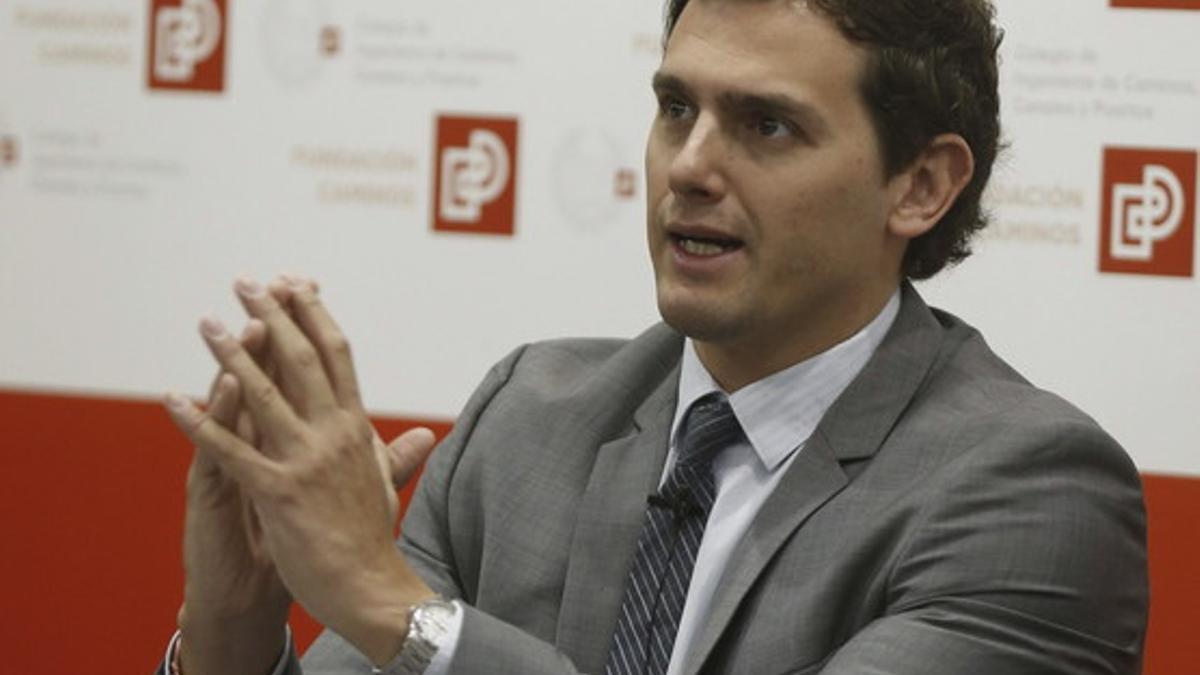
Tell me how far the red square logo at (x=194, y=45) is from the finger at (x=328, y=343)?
2.40 m

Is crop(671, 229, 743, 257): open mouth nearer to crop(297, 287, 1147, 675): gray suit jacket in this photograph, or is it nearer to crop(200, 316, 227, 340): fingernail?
crop(297, 287, 1147, 675): gray suit jacket

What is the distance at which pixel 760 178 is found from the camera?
8.40ft

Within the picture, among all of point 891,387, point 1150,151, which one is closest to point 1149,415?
point 1150,151

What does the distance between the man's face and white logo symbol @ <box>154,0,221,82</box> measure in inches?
81.1

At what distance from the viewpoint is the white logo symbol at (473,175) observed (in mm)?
4285

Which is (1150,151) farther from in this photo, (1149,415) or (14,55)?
(14,55)

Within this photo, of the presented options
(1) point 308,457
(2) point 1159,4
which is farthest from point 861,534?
(2) point 1159,4

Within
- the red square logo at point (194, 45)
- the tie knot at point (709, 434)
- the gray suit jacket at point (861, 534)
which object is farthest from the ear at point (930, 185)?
the red square logo at point (194, 45)

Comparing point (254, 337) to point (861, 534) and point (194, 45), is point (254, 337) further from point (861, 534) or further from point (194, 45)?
point (194, 45)

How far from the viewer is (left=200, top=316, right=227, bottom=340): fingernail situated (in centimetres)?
208

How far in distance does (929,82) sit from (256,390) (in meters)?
1.05

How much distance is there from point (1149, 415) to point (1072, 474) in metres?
1.50

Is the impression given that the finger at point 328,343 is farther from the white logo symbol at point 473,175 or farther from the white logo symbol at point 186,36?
the white logo symbol at point 186,36

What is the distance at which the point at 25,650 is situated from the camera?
15.2 feet
